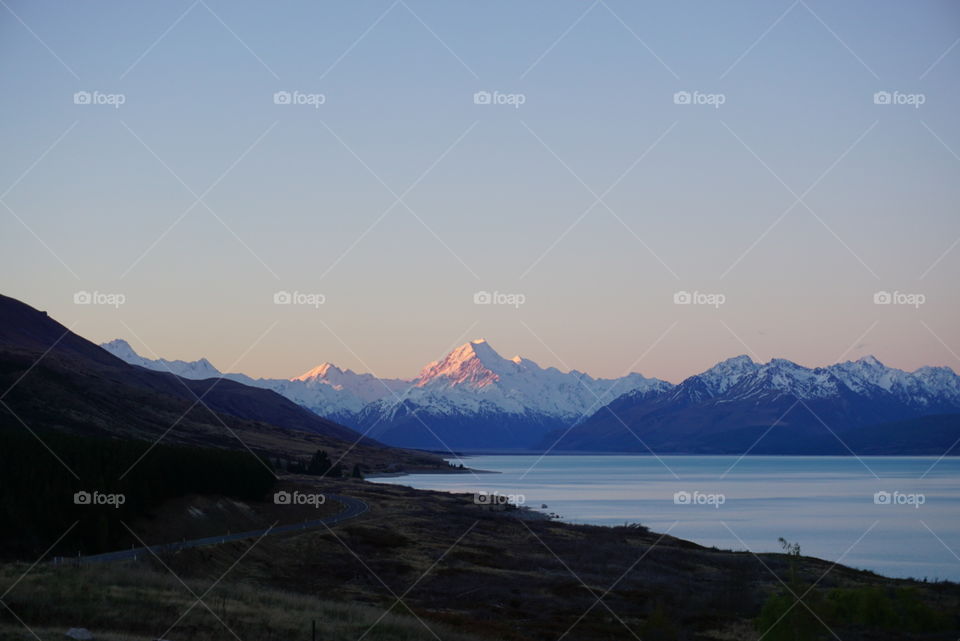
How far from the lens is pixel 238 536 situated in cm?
6831

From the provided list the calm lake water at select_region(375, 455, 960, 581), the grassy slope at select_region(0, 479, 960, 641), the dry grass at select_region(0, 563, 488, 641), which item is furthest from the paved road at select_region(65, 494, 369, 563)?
the calm lake water at select_region(375, 455, 960, 581)

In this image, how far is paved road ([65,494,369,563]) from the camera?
178ft

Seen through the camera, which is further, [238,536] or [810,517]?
[810,517]

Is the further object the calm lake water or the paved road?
the calm lake water

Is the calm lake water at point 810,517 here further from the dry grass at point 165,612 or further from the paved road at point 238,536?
the dry grass at point 165,612

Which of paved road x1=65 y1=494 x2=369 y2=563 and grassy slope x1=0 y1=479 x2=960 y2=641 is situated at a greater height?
paved road x1=65 y1=494 x2=369 y2=563

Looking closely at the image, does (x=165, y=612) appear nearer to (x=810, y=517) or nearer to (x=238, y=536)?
(x=238, y=536)

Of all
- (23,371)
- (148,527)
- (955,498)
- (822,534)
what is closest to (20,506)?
(148,527)

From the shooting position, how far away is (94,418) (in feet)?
536

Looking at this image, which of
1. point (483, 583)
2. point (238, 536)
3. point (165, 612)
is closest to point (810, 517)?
point (483, 583)

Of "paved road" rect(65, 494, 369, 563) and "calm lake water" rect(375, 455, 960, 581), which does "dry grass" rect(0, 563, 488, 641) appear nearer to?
"paved road" rect(65, 494, 369, 563)

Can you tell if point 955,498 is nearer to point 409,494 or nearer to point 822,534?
point 822,534

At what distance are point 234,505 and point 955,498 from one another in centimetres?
12218

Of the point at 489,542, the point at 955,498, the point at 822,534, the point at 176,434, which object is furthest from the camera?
the point at 176,434
